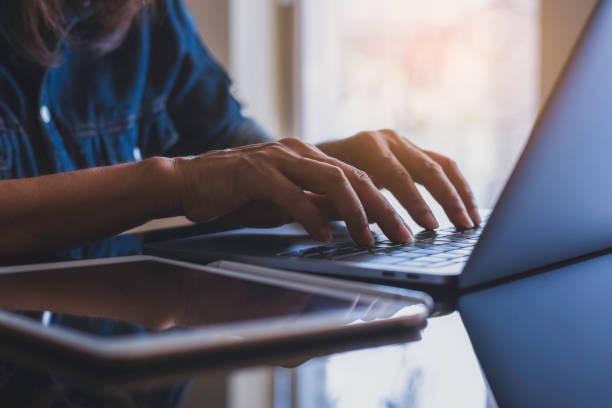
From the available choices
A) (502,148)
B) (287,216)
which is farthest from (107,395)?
(502,148)

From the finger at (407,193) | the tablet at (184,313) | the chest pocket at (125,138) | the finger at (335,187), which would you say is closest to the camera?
the tablet at (184,313)

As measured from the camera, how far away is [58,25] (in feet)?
2.88

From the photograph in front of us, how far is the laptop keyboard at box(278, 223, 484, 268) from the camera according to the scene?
0.42 meters

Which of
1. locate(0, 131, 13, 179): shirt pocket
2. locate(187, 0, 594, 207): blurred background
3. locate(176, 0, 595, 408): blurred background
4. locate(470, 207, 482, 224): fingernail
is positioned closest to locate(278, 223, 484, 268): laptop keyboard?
locate(470, 207, 482, 224): fingernail

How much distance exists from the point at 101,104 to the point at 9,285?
2.45ft

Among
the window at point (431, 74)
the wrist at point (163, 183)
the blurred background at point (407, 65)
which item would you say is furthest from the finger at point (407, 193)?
the window at point (431, 74)

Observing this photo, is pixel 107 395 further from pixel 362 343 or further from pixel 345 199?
pixel 345 199

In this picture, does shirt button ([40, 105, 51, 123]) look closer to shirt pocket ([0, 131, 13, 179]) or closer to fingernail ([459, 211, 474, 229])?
shirt pocket ([0, 131, 13, 179])

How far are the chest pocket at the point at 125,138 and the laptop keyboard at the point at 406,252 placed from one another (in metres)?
0.64

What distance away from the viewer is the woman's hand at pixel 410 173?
0.63 m

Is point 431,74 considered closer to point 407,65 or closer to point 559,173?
point 407,65

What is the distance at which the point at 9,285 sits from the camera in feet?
1.13

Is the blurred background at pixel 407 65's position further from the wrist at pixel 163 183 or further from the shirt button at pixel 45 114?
the wrist at pixel 163 183

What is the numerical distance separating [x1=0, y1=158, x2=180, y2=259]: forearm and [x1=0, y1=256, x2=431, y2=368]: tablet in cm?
14
